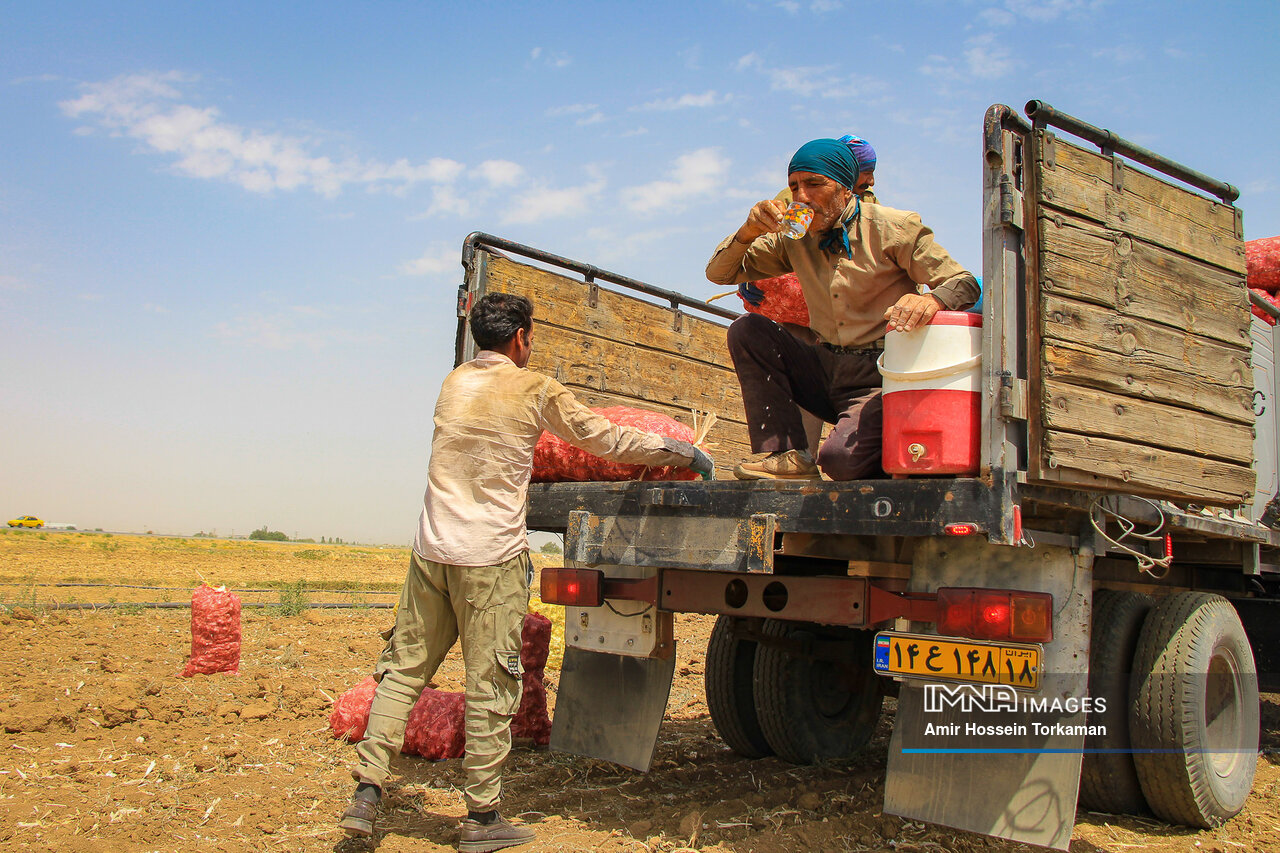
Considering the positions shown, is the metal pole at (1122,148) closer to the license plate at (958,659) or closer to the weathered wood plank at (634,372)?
the license plate at (958,659)

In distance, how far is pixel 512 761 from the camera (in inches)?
167

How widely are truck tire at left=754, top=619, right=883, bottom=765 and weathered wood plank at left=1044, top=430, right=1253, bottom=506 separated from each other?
153 cm

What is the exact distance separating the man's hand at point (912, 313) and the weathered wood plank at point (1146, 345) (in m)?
0.32

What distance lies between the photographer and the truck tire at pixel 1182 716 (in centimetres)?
319

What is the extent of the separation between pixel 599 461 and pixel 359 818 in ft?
5.12

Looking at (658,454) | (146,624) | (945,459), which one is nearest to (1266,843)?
(945,459)

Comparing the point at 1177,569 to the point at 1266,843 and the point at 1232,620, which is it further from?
the point at 1266,843

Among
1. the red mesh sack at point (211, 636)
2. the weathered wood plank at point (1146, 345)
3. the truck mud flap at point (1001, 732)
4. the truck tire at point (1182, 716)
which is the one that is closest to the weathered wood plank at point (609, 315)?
the truck mud flap at point (1001, 732)

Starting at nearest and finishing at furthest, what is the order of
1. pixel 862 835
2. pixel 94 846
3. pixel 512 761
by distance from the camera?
pixel 94 846, pixel 862 835, pixel 512 761

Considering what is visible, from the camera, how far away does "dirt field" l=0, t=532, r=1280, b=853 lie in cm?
312

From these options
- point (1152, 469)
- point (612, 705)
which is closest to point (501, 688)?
point (612, 705)

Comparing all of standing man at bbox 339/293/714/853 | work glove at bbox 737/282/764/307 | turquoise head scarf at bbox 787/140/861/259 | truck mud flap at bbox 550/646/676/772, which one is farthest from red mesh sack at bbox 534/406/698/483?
Answer: turquoise head scarf at bbox 787/140/861/259

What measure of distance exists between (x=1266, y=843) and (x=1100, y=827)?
56 centimetres

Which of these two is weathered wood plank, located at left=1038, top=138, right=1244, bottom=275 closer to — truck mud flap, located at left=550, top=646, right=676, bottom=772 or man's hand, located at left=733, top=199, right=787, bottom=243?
man's hand, located at left=733, top=199, right=787, bottom=243
